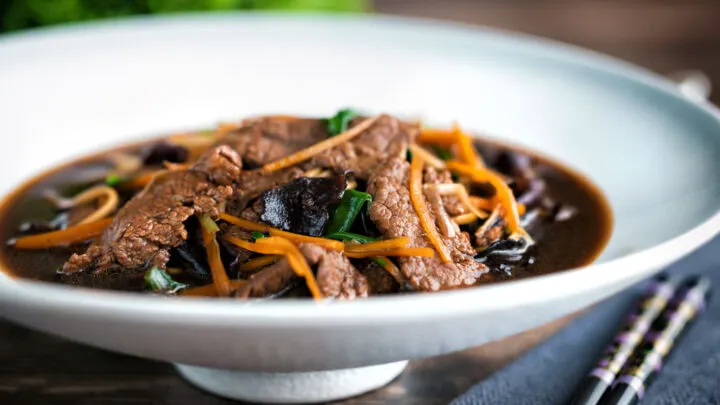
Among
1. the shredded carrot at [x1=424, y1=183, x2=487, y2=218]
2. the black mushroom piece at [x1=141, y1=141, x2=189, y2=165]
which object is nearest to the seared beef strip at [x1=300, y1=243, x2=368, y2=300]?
the shredded carrot at [x1=424, y1=183, x2=487, y2=218]

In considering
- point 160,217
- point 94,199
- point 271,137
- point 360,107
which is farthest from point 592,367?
point 360,107

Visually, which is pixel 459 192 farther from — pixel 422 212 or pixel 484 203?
pixel 422 212

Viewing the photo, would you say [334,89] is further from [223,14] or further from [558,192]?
[558,192]

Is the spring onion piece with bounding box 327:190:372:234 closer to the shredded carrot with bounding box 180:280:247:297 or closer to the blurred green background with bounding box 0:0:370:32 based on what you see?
the shredded carrot with bounding box 180:280:247:297

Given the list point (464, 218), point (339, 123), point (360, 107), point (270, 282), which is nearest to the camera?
point (270, 282)

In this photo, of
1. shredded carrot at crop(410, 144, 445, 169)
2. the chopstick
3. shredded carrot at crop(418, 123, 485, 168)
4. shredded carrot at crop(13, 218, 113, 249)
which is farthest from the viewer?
shredded carrot at crop(418, 123, 485, 168)

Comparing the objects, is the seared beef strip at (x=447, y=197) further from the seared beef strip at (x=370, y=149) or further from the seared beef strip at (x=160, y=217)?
the seared beef strip at (x=160, y=217)

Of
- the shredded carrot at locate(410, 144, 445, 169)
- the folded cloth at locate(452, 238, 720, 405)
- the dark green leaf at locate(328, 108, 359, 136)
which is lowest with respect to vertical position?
the folded cloth at locate(452, 238, 720, 405)
